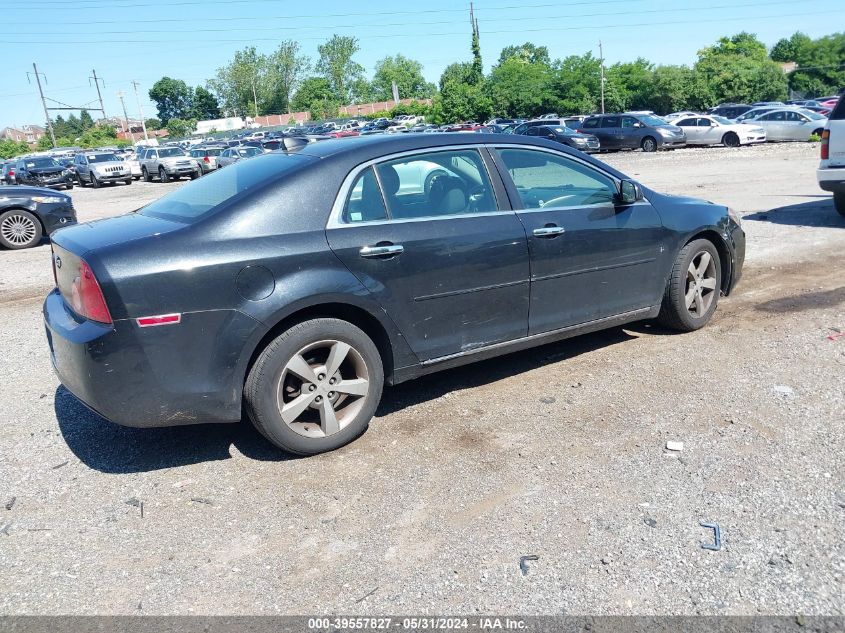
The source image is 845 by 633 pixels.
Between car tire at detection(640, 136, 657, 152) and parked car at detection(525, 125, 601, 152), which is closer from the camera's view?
car tire at detection(640, 136, 657, 152)

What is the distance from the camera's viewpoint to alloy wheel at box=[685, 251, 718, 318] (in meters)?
5.76

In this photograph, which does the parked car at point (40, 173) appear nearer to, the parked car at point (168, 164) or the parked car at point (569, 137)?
the parked car at point (168, 164)

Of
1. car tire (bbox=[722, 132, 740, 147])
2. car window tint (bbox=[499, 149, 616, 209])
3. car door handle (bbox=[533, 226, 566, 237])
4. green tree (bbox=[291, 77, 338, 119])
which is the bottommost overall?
car tire (bbox=[722, 132, 740, 147])

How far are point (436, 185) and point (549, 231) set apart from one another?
2.62ft

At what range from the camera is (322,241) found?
13.2ft

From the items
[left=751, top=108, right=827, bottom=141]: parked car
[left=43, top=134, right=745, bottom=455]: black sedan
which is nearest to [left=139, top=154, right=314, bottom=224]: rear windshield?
[left=43, top=134, right=745, bottom=455]: black sedan

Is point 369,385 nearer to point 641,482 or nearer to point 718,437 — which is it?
point 641,482

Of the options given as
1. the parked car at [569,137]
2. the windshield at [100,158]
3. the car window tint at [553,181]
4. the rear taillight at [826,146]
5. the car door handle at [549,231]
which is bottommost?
the parked car at [569,137]

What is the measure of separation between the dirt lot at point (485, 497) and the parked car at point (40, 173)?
30.3 metres

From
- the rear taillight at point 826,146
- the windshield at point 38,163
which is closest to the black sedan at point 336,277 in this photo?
the rear taillight at point 826,146

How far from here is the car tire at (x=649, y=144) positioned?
31.4 m

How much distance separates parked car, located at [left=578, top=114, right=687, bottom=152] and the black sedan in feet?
91.3

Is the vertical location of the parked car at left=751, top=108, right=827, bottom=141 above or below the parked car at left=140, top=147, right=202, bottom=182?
below

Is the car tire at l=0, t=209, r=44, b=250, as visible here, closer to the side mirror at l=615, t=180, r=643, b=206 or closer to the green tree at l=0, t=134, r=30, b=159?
the side mirror at l=615, t=180, r=643, b=206
